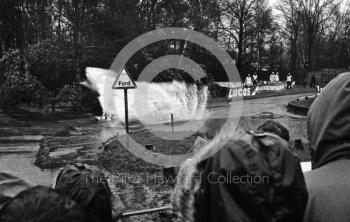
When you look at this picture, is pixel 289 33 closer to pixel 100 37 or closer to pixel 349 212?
pixel 100 37

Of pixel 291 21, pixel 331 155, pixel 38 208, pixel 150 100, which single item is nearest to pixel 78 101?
pixel 150 100

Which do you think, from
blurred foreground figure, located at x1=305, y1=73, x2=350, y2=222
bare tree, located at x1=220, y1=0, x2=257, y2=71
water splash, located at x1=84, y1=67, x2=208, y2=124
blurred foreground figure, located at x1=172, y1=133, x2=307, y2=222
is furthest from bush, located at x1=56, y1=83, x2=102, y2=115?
bare tree, located at x1=220, y1=0, x2=257, y2=71

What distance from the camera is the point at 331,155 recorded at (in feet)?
6.56

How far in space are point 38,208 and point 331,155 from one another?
1.28 metres

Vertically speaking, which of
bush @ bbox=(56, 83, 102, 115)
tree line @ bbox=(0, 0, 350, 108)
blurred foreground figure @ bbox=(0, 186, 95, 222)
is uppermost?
tree line @ bbox=(0, 0, 350, 108)

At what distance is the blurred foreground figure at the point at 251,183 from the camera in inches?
59.9

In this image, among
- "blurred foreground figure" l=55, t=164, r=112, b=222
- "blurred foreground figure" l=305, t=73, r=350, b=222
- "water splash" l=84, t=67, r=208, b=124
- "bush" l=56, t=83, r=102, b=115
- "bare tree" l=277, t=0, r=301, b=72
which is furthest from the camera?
"bare tree" l=277, t=0, r=301, b=72

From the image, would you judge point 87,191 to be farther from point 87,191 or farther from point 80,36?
point 80,36

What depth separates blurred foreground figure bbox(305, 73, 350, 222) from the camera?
1.82 meters

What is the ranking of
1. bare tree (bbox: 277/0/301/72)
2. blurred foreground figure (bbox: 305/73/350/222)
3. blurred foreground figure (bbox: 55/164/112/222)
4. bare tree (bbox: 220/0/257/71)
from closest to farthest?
blurred foreground figure (bbox: 305/73/350/222)
blurred foreground figure (bbox: 55/164/112/222)
bare tree (bbox: 220/0/257/71)
bare tree (bbox: 277/0/301/72)

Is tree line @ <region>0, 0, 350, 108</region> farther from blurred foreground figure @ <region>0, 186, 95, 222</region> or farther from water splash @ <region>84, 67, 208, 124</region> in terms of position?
blurred foreground figure @ <region>0, 186, 95, 222</region>

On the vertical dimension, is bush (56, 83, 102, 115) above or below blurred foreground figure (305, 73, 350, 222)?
below

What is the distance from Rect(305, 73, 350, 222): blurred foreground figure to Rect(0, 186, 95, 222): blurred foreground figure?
98 centimetres

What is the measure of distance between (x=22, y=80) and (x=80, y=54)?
4052 mm
